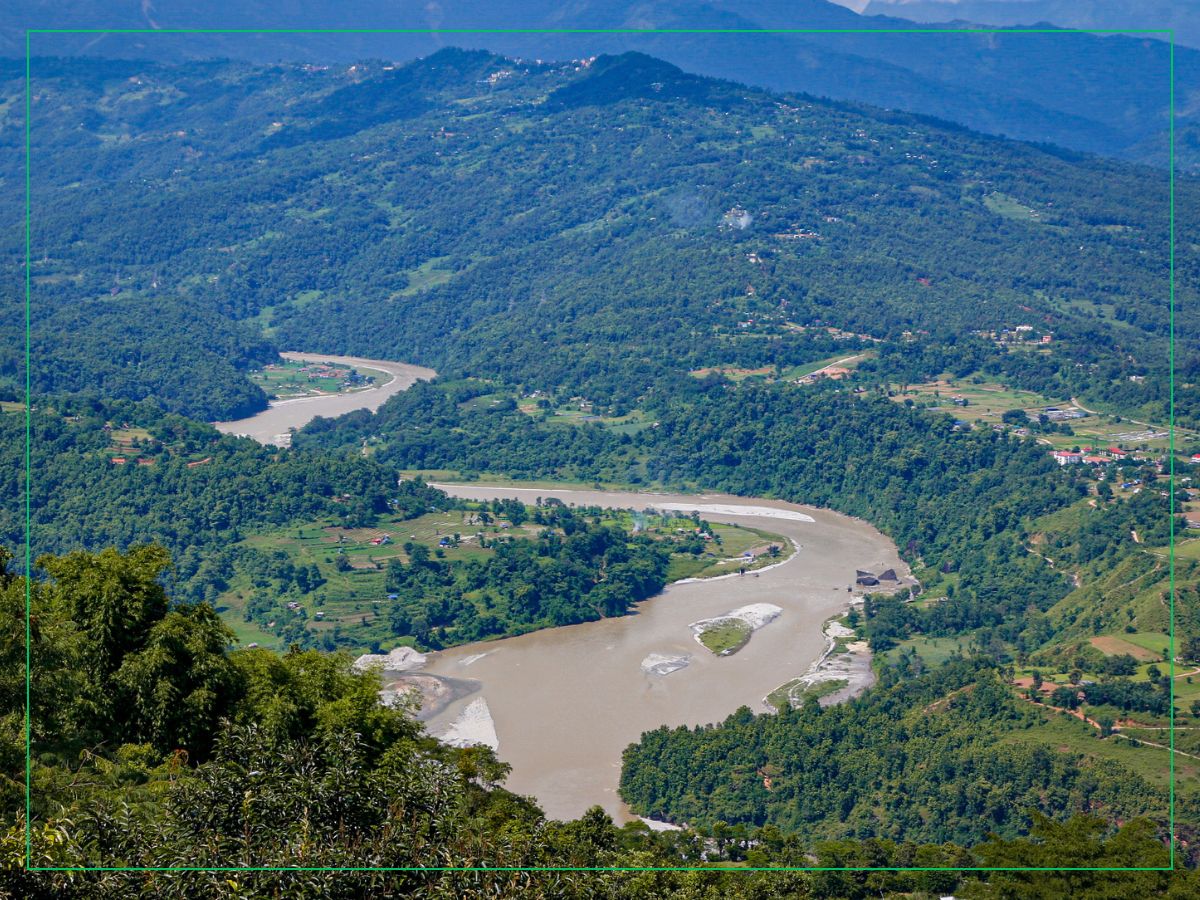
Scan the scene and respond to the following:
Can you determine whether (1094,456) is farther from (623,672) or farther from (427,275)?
(427,275)

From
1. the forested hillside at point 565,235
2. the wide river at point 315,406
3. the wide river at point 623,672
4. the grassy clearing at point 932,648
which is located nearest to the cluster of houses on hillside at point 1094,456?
the forested hillside at point 565,235

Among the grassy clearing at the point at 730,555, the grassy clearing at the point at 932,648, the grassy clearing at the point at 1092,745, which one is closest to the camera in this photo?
the grassy clearing at the point at 1092,745

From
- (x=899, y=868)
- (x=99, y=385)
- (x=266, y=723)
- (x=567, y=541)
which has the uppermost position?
(x=266, y=723)

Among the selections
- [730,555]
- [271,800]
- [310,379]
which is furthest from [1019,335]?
[271,800]

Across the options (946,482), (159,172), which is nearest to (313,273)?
(159,172)

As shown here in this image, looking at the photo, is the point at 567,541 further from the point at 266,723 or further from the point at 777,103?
the point at 777,103

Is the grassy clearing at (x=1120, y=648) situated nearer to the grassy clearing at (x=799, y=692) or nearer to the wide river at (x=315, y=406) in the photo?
the grassy clearing at (x=799, y=692)
